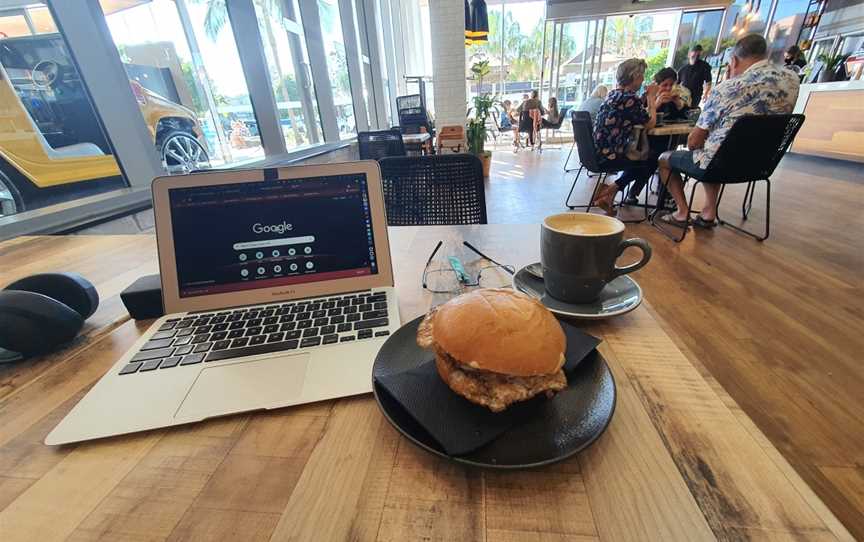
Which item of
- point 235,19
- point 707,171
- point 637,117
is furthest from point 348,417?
point 235,19

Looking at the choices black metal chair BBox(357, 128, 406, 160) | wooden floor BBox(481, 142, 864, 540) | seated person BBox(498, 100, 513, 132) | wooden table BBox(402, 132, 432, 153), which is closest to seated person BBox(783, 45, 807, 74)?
wooden floor BBox(481, 142, 864, 540)

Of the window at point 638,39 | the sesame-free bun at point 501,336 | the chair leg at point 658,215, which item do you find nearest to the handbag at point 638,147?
the chair leg at point 658,215

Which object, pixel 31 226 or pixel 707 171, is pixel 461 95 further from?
pixel 31 226

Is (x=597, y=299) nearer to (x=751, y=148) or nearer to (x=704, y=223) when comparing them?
(x=751, y=148)

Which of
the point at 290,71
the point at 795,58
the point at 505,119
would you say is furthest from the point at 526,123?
the point at 290,71

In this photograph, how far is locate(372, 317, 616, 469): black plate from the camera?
A: 328 millimetres

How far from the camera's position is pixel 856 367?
1.41m

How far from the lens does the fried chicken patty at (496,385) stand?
→ 37 cm

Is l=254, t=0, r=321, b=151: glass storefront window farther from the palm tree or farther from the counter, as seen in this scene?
the counter

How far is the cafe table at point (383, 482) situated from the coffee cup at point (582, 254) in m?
0.16

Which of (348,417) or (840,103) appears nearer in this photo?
(348,417)

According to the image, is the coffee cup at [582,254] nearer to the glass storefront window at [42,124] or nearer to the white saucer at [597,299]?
the white saucer at [597,299]

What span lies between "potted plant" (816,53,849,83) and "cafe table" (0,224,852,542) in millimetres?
8324

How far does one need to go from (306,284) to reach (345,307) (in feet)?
0.31
